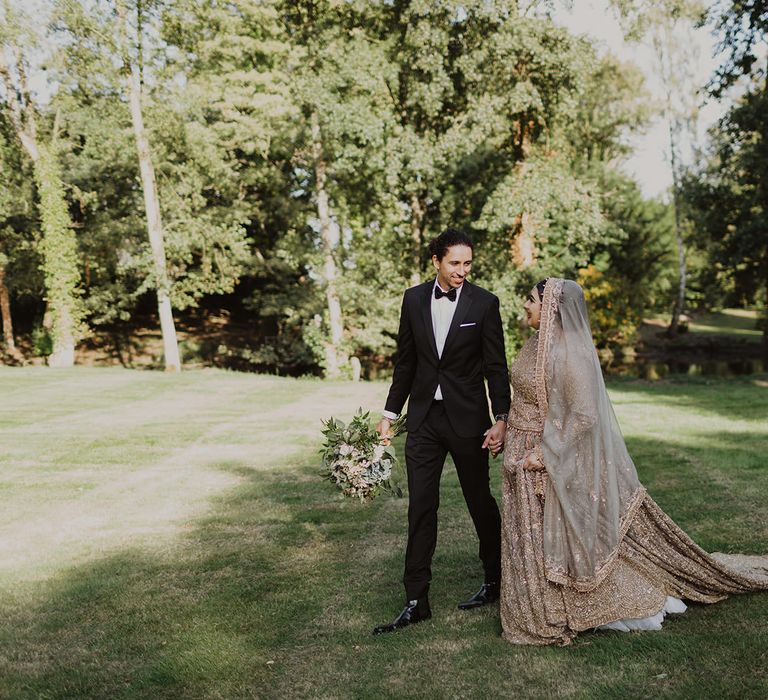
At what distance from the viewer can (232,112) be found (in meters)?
23.9

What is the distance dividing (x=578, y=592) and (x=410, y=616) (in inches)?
42.6

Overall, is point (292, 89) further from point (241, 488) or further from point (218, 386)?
point (241, 488)

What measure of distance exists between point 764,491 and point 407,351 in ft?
15.6

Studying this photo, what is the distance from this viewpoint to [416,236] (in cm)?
2450

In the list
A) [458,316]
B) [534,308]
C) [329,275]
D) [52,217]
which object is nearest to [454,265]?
[458,316]

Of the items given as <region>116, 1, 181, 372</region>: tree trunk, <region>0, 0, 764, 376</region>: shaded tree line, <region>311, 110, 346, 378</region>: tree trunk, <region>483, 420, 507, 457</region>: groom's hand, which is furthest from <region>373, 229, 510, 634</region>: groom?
<region>116, 1, 181, 372</region>: tree trunk

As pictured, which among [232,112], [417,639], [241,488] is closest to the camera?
[417,639]

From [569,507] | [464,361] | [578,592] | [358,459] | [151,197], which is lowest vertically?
[578,592]

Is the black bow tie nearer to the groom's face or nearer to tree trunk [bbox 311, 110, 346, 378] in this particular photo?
the groom's face

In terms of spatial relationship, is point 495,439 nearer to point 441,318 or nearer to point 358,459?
point 441,318

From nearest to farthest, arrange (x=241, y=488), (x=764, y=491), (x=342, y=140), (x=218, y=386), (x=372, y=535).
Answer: (x=372, y=535) → (x=764, y=491) → (x=241, y=488) → (x=218, y=386) → (x=342, y=140)

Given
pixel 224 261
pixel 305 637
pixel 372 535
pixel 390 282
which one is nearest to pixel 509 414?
pixel 305 637

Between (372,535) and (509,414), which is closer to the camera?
(509,414)

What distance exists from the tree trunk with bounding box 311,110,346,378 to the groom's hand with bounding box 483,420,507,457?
1915cm
